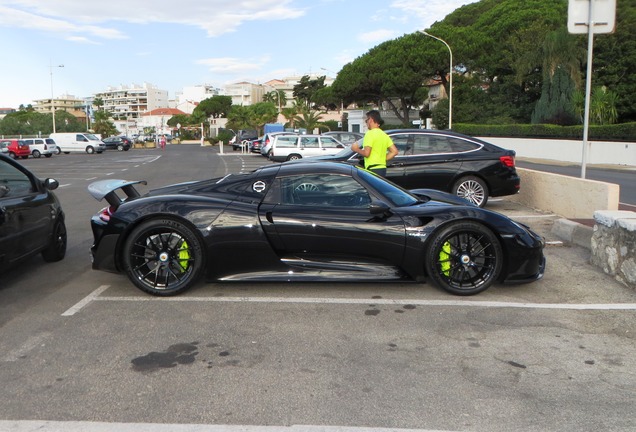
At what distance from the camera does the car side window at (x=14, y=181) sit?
591 centimetres

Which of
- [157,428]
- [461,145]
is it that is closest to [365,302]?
[157,428]

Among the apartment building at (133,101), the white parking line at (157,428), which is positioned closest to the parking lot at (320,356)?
the white parking line at (157,428)

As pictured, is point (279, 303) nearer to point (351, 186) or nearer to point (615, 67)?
point (351, 186)

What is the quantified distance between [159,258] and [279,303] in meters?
1.20

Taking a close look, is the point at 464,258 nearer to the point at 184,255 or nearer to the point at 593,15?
the point at 184,255

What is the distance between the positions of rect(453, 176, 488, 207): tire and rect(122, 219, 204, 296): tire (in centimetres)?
610

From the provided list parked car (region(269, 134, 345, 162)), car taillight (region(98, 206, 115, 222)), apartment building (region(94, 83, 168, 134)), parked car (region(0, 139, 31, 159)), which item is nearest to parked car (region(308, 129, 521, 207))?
car taillight (region(98, 206, 115, 222))

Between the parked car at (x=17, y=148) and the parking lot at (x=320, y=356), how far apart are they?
41.5m

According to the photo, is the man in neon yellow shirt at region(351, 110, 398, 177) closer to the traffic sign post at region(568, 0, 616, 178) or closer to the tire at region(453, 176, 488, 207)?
the tire at region(453, 176, 488, 207)

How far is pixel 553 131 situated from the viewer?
111 ft

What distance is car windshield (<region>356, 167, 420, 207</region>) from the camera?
5.45m

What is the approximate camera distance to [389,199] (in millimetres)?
5398

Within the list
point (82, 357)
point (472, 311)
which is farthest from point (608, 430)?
point (82, 357)

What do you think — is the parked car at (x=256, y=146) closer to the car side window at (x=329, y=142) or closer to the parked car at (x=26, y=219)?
the car side window at (x=329, y=142)
